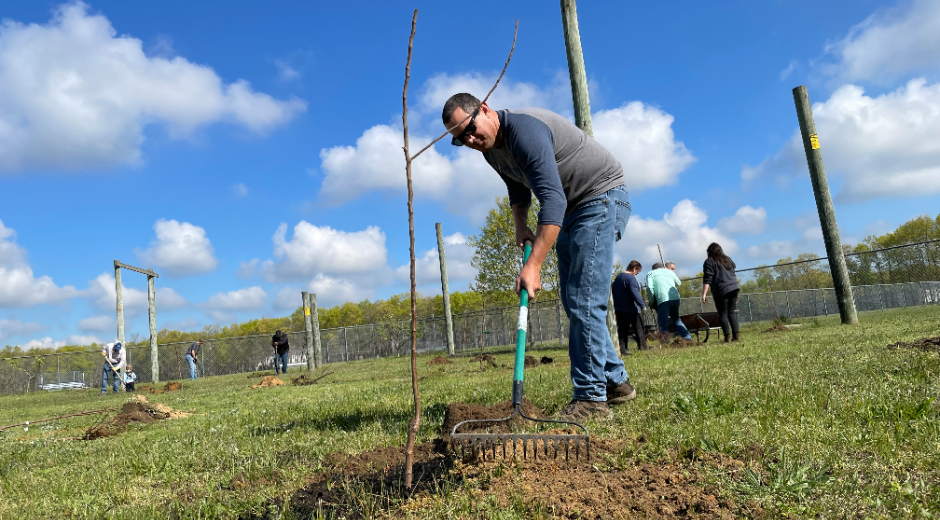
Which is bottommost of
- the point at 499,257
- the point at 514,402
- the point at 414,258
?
the point at 514,402

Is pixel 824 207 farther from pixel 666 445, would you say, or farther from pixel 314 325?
pixel 314 325

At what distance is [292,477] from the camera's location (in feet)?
8.82

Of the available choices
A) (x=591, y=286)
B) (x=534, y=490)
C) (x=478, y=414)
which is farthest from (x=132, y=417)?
(x=534, y=490)

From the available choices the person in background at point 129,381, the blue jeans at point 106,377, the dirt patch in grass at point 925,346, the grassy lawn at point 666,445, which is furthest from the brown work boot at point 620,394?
the person in background at point 129,381

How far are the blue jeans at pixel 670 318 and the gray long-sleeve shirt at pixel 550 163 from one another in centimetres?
834

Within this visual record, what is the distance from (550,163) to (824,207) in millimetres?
10971

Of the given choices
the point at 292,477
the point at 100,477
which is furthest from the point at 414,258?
the point at 100,477

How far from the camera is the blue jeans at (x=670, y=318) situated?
37.4ft

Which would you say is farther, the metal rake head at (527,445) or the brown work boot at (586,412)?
the brown work boot at (586,412)

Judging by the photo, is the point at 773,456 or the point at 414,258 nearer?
the point at 414,258

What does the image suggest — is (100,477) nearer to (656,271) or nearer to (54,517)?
(54,517)

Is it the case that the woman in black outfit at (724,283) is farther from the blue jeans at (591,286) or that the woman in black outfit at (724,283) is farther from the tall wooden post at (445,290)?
the tall wooden post at (445,290)

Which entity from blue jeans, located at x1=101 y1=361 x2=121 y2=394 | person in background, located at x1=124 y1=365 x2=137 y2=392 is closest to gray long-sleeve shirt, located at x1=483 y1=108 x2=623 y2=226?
blue jeans, located at x1=101 y1=361 x2=121 y2=394

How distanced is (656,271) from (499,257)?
13.9 m
